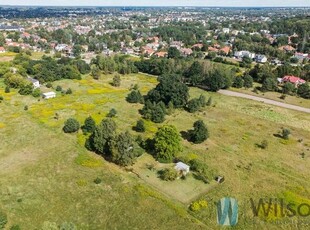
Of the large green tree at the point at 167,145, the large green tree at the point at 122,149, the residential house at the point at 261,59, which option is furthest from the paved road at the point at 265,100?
the residential house at the point at 261,59

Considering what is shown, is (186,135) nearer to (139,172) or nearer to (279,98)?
(139,172)

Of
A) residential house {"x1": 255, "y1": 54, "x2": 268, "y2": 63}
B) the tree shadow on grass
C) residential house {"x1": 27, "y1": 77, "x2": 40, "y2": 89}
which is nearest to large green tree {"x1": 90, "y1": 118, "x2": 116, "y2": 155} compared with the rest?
the tree shadow on grass

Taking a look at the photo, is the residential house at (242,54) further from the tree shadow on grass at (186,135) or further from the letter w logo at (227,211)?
the letter w logo at (227,211)

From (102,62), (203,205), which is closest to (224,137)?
(203,205)

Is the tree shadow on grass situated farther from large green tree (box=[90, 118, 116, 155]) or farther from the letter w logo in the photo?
the letter w logo

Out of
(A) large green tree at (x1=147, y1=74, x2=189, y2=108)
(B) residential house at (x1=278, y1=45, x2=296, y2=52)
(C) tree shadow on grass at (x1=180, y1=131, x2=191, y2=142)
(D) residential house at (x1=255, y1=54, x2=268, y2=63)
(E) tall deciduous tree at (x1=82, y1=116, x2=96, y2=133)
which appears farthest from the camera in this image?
(B) residential house at (x1=278, y1=45, x2=296, y2=52)

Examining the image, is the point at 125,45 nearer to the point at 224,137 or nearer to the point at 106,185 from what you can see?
the point at 224,137
